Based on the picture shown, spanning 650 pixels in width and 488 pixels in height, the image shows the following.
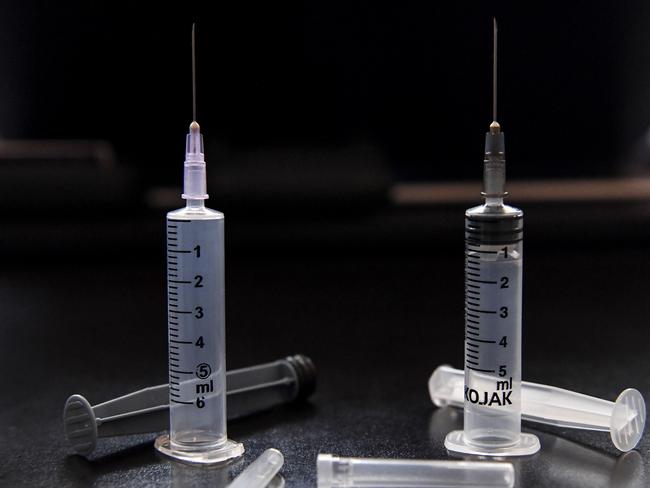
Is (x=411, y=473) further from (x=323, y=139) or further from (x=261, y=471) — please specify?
(x=323, y=139)

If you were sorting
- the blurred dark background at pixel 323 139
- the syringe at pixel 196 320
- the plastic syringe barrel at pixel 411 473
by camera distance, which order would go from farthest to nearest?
1. the blurred dark background at pixel 323 139
2. the syringe at pixel 196 320
3. the plastic syringe barrel at pixel 411 473

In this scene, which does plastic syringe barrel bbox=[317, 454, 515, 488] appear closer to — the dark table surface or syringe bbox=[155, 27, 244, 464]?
the dark table surface

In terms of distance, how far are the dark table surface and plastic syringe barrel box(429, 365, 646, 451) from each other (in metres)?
0.02

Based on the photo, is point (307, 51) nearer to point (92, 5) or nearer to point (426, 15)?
point (426, 15)

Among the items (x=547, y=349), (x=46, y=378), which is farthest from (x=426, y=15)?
(x=46, y=378)

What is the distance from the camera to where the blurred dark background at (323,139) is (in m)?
2.58

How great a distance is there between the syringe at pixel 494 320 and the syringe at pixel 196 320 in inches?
12.4

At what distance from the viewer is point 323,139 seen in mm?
2832

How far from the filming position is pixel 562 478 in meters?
1.02

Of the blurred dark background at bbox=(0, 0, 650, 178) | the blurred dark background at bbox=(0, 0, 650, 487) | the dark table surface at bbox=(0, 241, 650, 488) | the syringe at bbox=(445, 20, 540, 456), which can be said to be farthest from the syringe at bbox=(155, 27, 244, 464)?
the blurred dark background at bbox=(0, 0, 650, 178)

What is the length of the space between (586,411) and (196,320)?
538mm

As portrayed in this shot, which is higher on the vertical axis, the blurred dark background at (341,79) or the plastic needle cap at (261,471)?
the blurred dark background at (341,79)

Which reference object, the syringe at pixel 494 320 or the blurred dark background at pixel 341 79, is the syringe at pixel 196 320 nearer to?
the syringe at pixel 494 320

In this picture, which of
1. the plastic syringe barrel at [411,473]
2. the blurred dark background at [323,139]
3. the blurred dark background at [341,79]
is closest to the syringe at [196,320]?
the plastic syringe barrel at [411,473]
